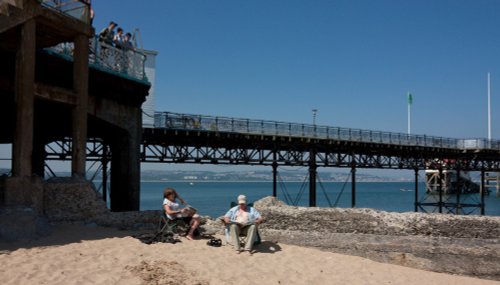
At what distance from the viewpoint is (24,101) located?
11.4 m

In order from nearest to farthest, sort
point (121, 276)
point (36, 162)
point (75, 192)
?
point (121, 276) < point (75, 192) < point (36, 162)

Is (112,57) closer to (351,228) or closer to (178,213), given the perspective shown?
(178,213)

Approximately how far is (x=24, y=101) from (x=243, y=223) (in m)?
6.12

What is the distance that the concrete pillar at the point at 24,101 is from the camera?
11.2m

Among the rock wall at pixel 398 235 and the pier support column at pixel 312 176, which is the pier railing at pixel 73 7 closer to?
the rock wall at pixel 398 235

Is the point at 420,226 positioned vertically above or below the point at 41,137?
below

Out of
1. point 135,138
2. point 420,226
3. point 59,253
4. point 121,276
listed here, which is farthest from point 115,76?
point 420,226

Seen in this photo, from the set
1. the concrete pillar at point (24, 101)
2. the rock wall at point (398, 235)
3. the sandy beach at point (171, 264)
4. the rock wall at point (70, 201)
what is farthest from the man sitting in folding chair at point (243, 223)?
the concrete pillar at point (24, 101)

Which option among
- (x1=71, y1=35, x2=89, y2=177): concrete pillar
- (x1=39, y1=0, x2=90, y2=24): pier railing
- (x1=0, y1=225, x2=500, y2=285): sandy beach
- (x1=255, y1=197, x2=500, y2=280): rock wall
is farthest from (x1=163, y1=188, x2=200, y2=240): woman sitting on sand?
(x1=39, y1=0, x2=90, y2=24): pier railing

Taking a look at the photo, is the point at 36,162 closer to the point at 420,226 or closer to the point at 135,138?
the point at 135,138

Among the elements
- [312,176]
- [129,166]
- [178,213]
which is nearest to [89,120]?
[129,166]

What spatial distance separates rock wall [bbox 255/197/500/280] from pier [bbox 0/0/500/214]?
20.0 feet

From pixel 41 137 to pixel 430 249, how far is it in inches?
764

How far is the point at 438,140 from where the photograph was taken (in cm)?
4275
